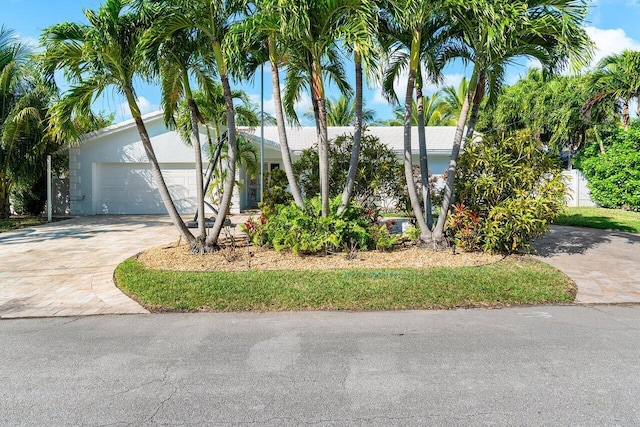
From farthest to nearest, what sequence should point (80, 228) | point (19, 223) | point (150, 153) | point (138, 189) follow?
point (138, 189), point (19, 223), point (80, 228), point (150, 153)

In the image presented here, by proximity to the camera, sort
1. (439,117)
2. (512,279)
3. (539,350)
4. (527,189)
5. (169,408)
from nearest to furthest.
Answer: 1. (169,408)
2. (539,350)
3. (512,279)
4. (527,189)
5. (439,117)

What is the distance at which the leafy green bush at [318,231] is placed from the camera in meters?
7.94

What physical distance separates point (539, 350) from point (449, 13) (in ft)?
18.7

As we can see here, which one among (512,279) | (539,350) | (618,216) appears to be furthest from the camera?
(618,216)

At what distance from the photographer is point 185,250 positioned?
8602 mm

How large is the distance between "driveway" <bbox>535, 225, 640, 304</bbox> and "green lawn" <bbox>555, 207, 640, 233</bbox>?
0.86 m

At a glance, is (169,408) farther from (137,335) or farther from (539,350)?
(539,350)

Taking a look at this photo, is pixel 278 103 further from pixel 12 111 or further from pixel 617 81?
pixel 617 81

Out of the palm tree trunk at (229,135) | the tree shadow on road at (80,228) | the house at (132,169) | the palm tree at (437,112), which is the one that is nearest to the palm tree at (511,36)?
the palm tree trunk at (229,135)

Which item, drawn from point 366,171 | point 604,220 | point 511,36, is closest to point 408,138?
point 366,171

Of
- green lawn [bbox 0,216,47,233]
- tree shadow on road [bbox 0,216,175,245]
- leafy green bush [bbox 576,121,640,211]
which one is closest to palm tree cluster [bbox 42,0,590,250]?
tree shadow on road [bbox 0,216,175,245]

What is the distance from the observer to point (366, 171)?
958 centimetres

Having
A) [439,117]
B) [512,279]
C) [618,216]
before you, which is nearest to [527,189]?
[512,279]

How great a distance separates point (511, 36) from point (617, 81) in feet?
41.7
